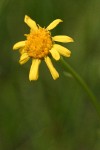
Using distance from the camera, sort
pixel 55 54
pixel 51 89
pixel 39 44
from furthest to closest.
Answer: pixel 51 89 < pixel 39 44 < pixel 55 54

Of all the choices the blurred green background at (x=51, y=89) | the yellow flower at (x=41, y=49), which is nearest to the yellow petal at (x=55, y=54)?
the yellow flower at (x=41, y=49)

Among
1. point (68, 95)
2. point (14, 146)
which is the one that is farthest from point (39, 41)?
point (14, 146)

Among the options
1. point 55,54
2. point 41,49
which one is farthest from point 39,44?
point 55,54

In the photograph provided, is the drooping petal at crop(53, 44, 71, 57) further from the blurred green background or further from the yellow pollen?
the blurred green background

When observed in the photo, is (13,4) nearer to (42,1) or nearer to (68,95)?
(42,1)

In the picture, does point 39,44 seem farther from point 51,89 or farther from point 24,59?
point 51,89

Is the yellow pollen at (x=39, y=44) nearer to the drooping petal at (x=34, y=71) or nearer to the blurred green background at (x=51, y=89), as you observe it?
the drooping petal at (x=34, y=71)

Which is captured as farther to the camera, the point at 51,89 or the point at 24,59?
the point at 51,89
